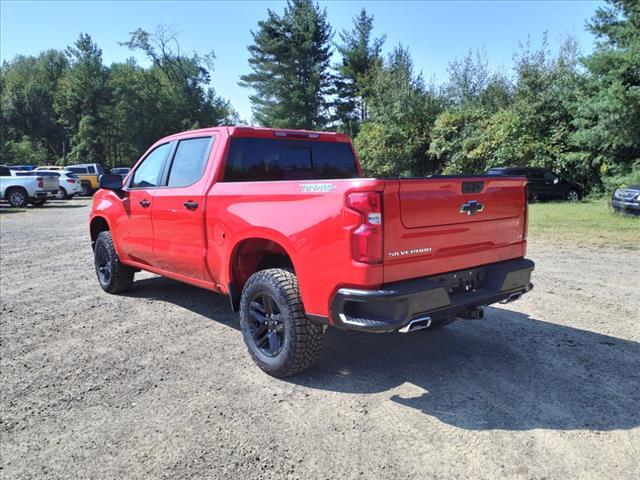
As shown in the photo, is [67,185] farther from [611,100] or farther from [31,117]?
[31,117]

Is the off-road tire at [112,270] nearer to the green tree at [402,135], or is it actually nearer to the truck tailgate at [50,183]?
the truck tailgate at [50,183]

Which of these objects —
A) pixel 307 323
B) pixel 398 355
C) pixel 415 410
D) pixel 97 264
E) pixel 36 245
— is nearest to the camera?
pixel 415 410

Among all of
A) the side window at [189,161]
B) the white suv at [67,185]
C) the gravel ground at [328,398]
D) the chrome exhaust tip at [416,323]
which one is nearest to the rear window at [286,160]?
the side window at [189,161]

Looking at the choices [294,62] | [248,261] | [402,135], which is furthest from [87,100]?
[248,261]

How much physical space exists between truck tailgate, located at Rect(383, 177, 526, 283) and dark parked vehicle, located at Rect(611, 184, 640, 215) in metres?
11.1

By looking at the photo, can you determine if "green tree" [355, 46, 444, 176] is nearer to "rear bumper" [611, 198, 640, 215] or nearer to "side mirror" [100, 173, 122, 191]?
"rear bumper" [611, 198, 640, 215]

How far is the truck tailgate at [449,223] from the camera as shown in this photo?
10.3 feet

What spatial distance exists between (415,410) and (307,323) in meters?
0.96

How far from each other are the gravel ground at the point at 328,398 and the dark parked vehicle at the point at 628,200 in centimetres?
864

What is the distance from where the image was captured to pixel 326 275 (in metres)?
3.28

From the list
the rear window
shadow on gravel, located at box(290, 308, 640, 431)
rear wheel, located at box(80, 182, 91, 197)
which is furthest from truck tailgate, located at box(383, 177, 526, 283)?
rear wheel, located at box(80, 182, 91, 197)

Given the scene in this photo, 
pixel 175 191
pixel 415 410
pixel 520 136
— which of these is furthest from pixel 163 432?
pixel 520 136

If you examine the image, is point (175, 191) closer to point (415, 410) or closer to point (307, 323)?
point (307, 323)

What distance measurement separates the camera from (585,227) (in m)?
12.0
